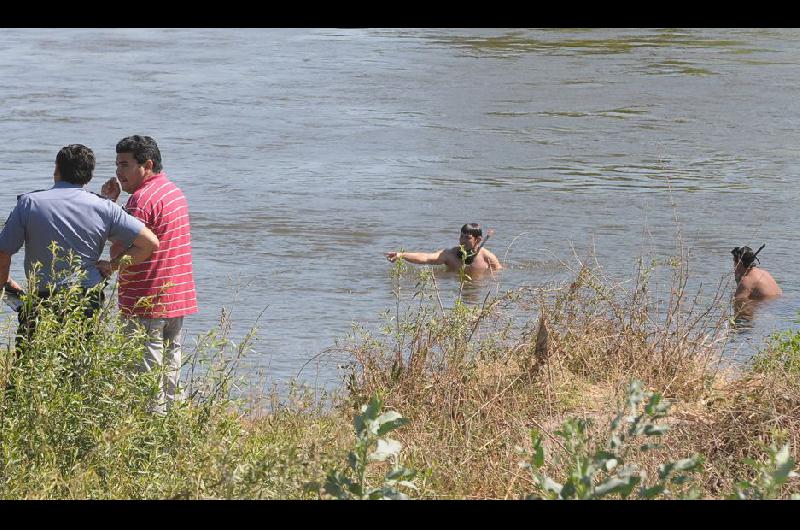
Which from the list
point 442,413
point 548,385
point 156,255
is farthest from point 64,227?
point 548,385

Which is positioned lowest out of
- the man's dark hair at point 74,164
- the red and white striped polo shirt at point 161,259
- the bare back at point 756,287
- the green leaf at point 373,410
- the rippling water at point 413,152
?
the rippling water at point 413,152

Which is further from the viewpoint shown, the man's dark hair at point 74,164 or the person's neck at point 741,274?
the person's neck at point 741,274

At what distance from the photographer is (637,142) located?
2530 centimetres

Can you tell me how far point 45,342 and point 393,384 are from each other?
290 centimetres

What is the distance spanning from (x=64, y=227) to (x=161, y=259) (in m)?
0.58

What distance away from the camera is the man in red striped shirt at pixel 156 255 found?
654 centimetres

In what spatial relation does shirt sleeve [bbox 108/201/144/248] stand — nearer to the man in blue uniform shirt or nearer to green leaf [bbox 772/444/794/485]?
the man in blue uniform shirt

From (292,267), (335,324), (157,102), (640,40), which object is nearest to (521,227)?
(292,267)

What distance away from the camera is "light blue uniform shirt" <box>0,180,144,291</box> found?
6.16m

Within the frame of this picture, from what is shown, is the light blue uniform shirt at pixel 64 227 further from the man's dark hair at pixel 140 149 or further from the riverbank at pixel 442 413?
the riverbank at pixel 442 413

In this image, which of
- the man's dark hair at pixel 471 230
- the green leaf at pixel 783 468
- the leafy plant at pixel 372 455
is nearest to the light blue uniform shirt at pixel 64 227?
the leafy plant at pixel 372 455
